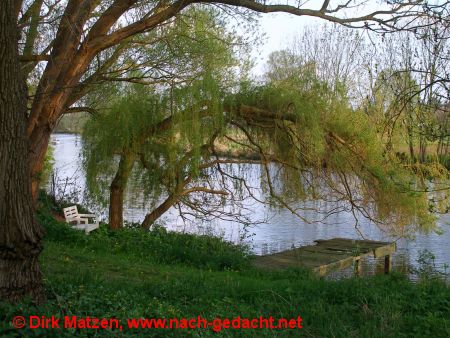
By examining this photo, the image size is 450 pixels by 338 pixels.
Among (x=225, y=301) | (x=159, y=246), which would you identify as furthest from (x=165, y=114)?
(x=225, y=301)

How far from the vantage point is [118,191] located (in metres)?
12.0

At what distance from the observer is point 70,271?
629 centimetres

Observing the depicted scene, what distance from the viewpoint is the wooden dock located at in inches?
398

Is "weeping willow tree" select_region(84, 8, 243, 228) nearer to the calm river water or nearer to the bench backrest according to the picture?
the calm river water

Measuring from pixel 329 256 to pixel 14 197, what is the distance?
25.9 ft

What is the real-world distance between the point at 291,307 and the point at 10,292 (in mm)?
2664

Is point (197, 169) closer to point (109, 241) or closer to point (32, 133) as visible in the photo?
point (109, 241)

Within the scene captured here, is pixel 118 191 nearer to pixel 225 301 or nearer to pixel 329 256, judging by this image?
pixel 329 256

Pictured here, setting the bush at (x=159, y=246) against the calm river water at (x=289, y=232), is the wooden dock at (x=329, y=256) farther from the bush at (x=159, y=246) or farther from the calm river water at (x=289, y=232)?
the bush at (x=159, y=246)

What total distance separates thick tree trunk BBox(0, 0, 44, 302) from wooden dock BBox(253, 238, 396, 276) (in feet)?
18.8

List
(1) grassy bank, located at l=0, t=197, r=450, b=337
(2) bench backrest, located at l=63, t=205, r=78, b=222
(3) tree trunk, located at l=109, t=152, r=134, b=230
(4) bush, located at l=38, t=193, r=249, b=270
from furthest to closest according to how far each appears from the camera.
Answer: (2) bench backrest, located at l=63, t=205, r=78, b=222 → (3) tree trunk, located at l=109, t=152, r=134, b=230 → (4) bush, located at l=38, t=193, r=249, b=270 → (1) grassy bank, located at l=0, t=197, r=450, b=337

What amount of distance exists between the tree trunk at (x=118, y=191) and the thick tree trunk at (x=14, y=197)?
685 centimetres

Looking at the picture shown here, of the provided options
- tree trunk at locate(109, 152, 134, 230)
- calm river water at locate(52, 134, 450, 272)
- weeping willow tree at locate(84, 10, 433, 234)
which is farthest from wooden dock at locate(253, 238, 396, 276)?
tree trunk at locate(109, 152, 134, 230)

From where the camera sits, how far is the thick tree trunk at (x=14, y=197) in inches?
175
